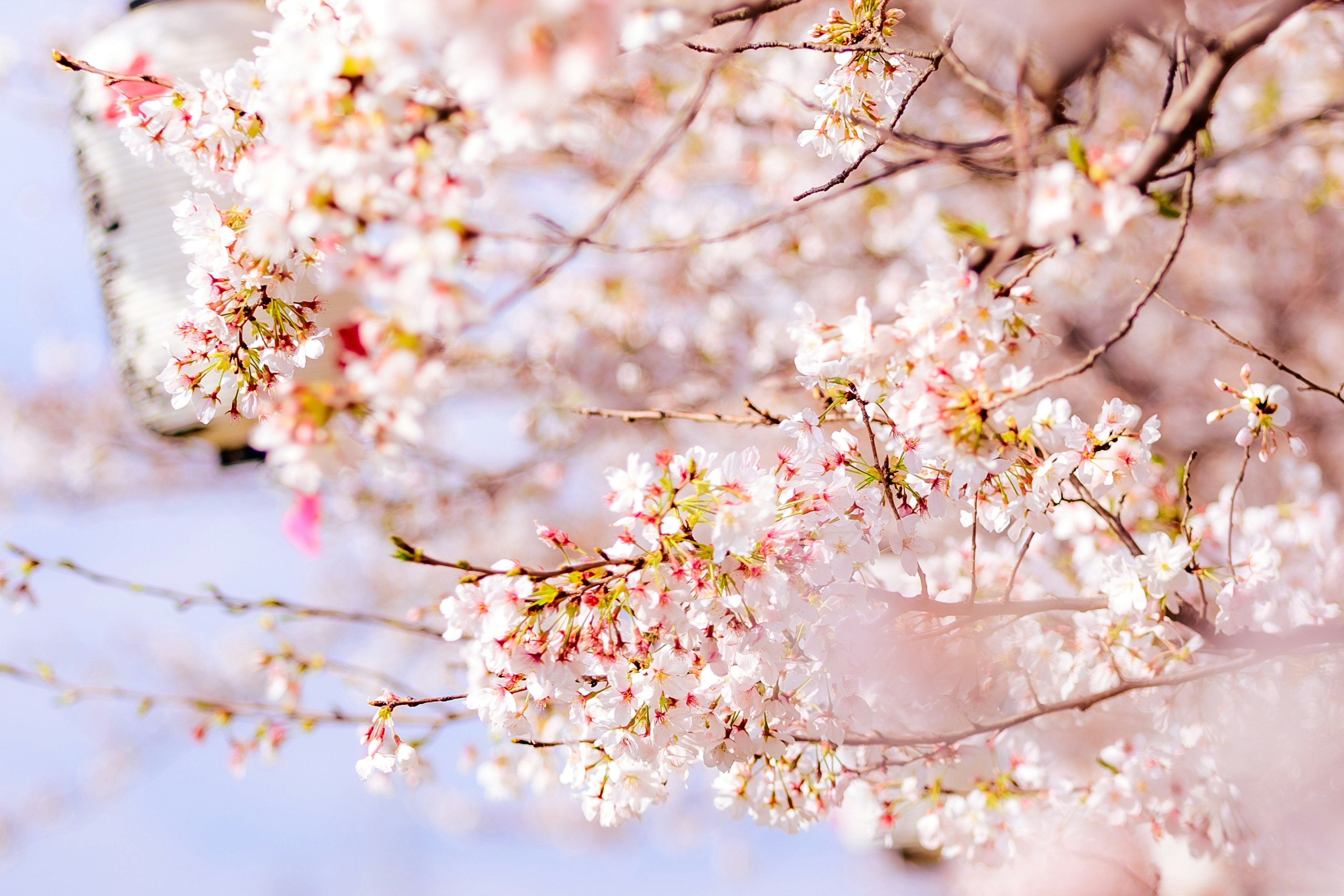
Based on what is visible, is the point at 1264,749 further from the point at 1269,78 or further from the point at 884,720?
the point at 1269,78

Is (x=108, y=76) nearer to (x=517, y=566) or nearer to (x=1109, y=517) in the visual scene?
(x=517, y=566)

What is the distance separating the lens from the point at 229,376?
3.23ft

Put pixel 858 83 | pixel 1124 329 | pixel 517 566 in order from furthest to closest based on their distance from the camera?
pixel 858 83 → pixel 517 566 → pixel 1124 329

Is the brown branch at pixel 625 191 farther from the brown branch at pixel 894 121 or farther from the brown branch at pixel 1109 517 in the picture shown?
the brown branch at pixel 1109 517

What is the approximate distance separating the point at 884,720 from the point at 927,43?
1818 millimetres

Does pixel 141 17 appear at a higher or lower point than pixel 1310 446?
lower

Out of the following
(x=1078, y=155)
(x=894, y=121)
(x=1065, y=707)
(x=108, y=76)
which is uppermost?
(x=894, y=121)

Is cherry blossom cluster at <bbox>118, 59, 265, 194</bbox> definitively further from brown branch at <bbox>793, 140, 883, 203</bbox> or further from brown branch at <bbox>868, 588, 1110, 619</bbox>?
brown branch at <bbox>868, 588, 1110, 619</bbox>

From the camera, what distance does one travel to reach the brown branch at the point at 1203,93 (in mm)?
656

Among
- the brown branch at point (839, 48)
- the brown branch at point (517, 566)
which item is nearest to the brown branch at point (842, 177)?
the brown branch at point (839, 48)

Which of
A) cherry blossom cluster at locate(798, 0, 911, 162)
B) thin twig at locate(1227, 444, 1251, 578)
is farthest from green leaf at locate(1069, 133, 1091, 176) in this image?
thin twig at locate(1227, 444, 1251, 578)

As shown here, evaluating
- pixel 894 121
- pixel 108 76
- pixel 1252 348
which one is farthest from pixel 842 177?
pixel 108 76

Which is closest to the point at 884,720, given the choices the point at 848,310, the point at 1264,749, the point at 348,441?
the point at 1264,749

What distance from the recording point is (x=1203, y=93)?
67 centimetres
